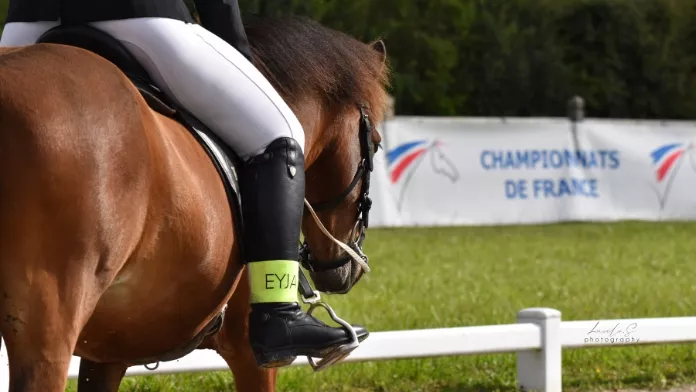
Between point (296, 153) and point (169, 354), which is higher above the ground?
point (296, 153)

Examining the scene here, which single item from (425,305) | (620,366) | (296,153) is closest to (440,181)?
(425,305)

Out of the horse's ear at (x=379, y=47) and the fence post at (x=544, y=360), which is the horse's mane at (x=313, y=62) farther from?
the fence post at (x=544, y=360)

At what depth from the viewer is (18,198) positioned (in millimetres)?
2551

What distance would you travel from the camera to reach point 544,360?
20.0 ft

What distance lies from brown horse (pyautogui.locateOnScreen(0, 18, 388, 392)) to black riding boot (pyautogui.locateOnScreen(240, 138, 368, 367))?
73 mm

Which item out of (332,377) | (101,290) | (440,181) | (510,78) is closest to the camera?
(101,290)

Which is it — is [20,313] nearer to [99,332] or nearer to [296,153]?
[99,332]

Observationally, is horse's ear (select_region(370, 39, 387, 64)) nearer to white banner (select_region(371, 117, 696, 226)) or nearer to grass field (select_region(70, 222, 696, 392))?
grass field (select_region(70, 222, 696, 392))

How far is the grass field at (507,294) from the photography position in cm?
633

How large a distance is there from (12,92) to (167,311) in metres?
0.79

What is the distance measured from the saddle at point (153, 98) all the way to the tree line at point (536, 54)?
70.3 ft

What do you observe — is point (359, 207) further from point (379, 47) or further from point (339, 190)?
point (379, 47)

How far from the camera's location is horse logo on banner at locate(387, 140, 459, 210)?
52.5ft

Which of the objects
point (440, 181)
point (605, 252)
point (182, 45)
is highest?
point (440, 181)
